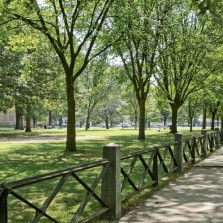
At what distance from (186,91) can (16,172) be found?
30162 millimetres

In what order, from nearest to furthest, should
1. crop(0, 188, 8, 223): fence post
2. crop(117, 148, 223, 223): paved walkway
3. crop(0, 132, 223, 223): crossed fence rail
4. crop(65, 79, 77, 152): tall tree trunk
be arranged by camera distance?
crop(0, 188, 8, 223): fence post → crop(0, 132, 223, 223): crossed fence rail → crop(117, 148, 223, 223): paved walkway → crop(65, 79, 77, 152): tall tree trunk

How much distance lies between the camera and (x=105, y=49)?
19.8 meters

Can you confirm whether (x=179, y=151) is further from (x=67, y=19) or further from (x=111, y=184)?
(x=67, y=19)

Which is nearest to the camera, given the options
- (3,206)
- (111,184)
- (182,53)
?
(3,206)

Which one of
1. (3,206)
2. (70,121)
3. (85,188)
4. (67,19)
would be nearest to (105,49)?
(67,19)

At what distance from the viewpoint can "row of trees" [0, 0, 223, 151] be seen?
18.4 m

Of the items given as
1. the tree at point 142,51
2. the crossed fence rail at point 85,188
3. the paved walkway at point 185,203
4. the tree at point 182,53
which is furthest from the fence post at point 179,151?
the tree at point 182,53

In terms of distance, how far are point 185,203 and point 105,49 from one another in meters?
13.5

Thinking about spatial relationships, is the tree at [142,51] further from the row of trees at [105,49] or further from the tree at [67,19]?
the tree at [67,19]

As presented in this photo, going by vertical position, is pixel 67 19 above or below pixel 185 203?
above

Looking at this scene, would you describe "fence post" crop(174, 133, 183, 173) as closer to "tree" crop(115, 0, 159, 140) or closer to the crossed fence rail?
the crossed fence rail

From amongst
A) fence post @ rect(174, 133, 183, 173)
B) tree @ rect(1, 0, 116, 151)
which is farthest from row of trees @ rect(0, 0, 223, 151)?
fence post @ rect(174, 133, 183, 173)

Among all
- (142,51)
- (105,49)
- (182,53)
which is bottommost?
(105,49)

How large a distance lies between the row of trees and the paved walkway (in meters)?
9.47
